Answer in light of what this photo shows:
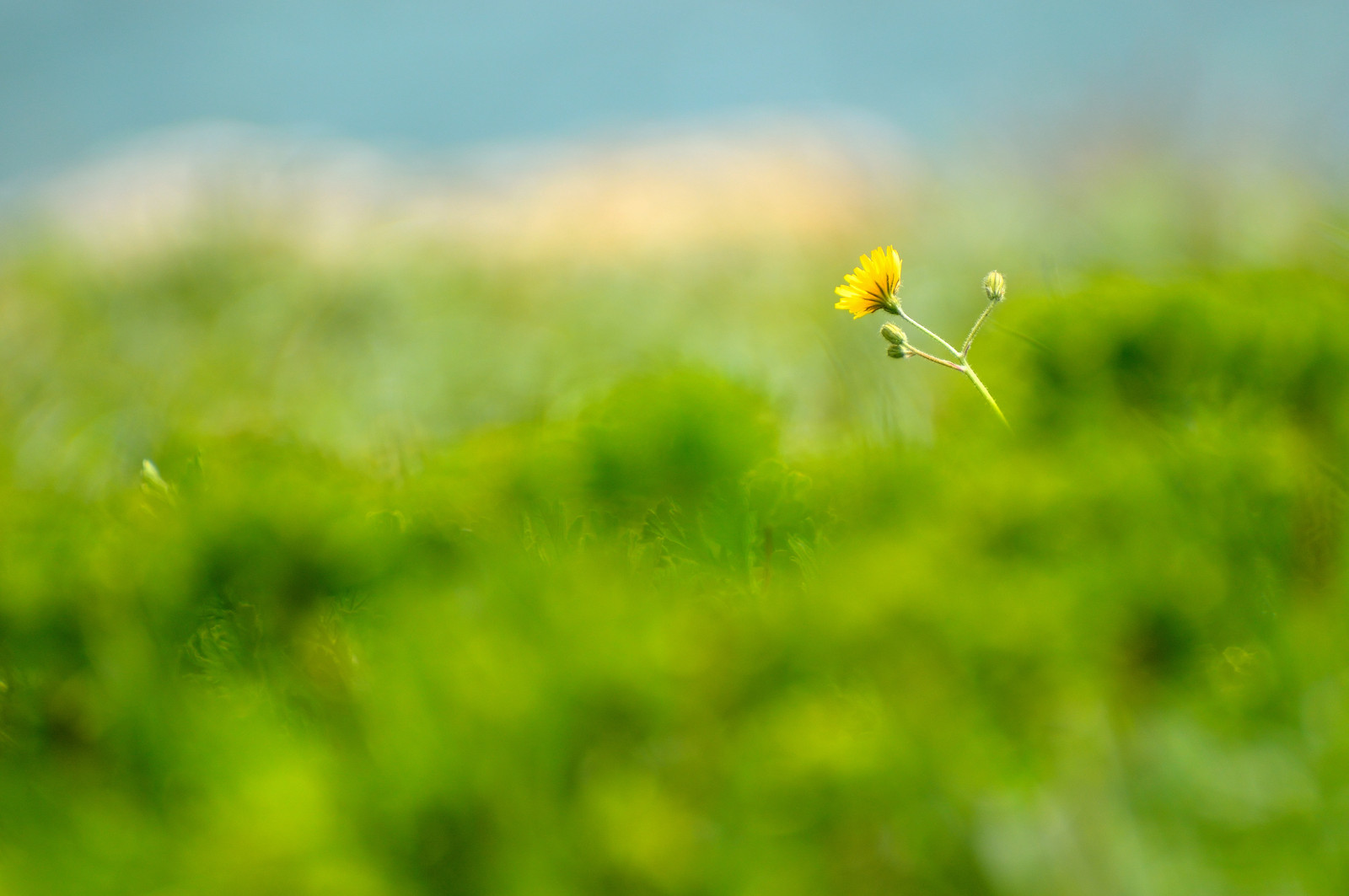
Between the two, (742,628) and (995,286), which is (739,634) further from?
(995,286)

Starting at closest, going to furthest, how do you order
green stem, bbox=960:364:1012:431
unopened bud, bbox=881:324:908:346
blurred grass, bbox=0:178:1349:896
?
blurred grass, bbox=0:178:1349:896
green stem, bbox=960:364:1012:431
unopened bud, bbox=881:324:908:346

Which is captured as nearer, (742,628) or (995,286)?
(742,628)

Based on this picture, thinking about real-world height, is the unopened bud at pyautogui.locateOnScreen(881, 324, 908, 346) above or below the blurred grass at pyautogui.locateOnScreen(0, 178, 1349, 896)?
above

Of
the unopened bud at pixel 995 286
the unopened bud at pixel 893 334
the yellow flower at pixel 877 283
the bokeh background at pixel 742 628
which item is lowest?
the bokeh background at pixel 742 628

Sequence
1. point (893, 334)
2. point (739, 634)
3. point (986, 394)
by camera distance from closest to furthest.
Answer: point (739, 634), point (986, 394), point (893, 334)

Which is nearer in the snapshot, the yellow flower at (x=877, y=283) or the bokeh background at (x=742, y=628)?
the bokeh background at (x=742, y=628)

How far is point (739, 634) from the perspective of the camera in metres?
0.24

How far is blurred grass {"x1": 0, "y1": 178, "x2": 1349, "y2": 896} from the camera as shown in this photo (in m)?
0.20

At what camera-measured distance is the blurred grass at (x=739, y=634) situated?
0.67ft

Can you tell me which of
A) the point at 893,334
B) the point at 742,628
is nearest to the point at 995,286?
the point at 893,334

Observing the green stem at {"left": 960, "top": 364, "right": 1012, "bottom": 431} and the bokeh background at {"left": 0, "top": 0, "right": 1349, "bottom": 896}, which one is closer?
the bokeh background at {"left": 0, "top": 0, "right": 1349, "bottom": 896}

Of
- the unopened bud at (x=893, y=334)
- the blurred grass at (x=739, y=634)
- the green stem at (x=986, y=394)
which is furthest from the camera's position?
the unopened bud at (x=893, y=334)

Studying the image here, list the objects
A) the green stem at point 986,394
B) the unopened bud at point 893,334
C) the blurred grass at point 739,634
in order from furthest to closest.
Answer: the unopened bud at point 893,334
the green stem at point 986,394
the blurred grass at point 739,634

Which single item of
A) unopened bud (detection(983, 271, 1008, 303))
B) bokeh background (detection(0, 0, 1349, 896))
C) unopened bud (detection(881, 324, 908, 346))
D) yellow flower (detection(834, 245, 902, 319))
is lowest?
bokeh background (detection(0, 0, 1349, 896))
